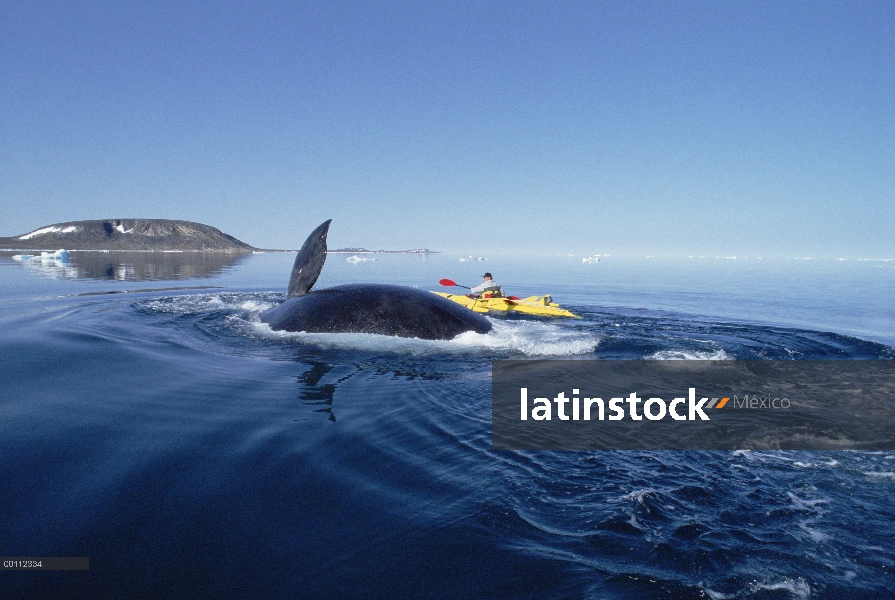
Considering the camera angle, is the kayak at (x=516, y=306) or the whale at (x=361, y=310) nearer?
the whale at (x=361, y=310)

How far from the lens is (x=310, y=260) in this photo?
28.3 feet

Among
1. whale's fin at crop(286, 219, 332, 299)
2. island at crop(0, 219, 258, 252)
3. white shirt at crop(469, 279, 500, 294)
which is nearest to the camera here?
whale's fin at crop(286, 219, 332, 299)

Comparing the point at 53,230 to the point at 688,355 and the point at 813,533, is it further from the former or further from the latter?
the point at 813,533

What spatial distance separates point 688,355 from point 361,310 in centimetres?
566

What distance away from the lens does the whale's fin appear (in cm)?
851

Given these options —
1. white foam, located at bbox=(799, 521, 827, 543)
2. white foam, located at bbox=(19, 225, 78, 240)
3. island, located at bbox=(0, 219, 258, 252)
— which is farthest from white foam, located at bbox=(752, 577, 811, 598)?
white foam, located at bbox=(19, 225, 78, 240)

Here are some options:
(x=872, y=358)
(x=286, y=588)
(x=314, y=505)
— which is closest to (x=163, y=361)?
(x=314, y=505)

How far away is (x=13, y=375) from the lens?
5.84 meters

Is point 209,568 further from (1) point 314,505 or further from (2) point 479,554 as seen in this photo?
(2) point 479,554

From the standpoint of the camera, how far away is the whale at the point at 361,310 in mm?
8188

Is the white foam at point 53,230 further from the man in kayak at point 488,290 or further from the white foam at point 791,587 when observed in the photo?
the white foam at point 791,587

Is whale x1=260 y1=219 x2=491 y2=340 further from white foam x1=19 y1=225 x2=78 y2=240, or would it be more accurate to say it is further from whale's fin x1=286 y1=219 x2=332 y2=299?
white foam x1=19 y1=225 x2=78 y2=240

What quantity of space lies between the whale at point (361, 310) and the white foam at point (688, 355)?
3016mm

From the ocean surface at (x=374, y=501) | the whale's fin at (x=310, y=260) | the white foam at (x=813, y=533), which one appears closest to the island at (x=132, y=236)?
the whale's fin at (x=310, y=260)
